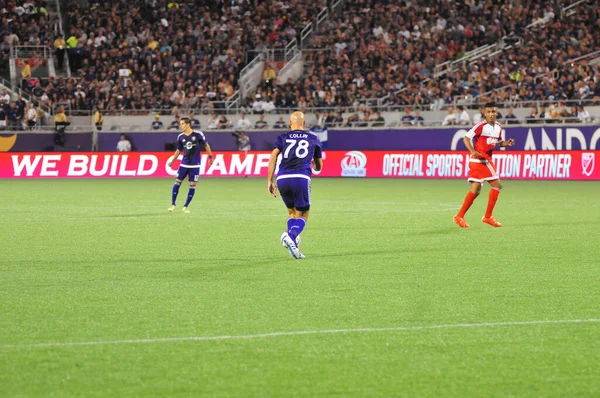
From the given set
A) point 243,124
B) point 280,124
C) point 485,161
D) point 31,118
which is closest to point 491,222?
point 485,161

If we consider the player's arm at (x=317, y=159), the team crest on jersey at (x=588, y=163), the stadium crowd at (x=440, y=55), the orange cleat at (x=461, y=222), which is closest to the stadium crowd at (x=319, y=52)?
the stadium crowd at (x=440, y=55)

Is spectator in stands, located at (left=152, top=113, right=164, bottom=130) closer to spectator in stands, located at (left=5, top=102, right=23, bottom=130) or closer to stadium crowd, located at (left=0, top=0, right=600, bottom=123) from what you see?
stadium crowd, located at (left=0, top=0, right=600, bottom=123)

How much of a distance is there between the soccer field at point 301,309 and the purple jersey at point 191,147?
→ 413 centimetres

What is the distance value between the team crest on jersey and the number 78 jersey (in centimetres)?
2198

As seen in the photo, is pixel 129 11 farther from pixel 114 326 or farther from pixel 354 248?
pixel 114 326

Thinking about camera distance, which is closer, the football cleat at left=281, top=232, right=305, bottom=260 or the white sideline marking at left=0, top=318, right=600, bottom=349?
the white sideline marking at left=0, top=318, right=600, bottom=349

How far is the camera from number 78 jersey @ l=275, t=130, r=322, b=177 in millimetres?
12281

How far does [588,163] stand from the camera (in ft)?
105

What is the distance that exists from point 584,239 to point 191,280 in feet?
23.2

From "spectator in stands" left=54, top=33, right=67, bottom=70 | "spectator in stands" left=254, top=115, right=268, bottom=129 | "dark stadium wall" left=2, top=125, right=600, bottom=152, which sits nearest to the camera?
"dark stadium wall" left=2, top=125, right=600, bottom=152

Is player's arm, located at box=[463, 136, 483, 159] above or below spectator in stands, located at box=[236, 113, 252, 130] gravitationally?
above

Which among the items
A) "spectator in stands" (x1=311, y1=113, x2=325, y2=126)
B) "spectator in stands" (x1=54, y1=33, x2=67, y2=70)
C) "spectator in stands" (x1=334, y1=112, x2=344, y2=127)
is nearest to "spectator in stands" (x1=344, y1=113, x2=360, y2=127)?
"spectator in stands" (x1=334, y1=112, x2=344, y2=127)

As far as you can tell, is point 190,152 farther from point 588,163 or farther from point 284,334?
point 588,163

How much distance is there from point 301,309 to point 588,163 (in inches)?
1020
